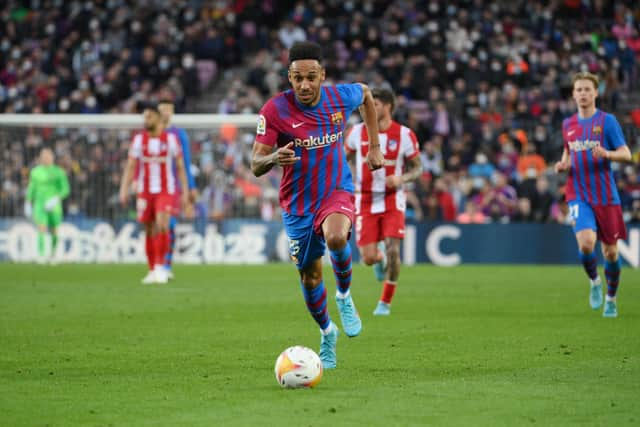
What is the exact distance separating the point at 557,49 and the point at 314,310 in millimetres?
22845

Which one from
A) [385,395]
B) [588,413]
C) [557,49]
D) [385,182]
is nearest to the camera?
[588,413]

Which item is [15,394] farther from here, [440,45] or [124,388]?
[440,45]

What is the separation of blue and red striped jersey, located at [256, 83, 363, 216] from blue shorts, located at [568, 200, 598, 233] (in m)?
5.07

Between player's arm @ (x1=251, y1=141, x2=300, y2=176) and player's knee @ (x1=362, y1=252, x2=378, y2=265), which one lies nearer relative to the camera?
player's arm @ (x1=251, y1=141, x2=300, y2=176)

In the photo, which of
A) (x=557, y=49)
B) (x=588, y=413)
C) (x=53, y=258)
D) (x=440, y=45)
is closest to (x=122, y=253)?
(x=53, y=258)

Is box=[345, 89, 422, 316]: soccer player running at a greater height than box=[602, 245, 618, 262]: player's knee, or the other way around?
box=[345, 89, 422, 316]: soccer player running

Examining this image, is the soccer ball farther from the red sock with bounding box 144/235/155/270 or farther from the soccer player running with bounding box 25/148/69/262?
the soccer player running with bounding box 25/148/69/262

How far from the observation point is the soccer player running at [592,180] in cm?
1275

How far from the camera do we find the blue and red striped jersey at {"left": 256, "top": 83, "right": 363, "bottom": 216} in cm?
838

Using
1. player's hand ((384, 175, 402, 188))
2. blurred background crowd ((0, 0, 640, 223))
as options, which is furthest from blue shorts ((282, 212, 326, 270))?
blurred background crowd ((0, 0, 640, 223))

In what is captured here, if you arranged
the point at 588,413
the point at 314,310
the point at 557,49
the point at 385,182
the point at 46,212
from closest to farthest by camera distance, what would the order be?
the point at 588,413
the point at 314,310
the point at 385,182
the point at 46,212
the point at 557,49

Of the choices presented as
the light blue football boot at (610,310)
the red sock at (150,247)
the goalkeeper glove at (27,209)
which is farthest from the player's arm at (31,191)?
A: the light blue football boot at (610,310)

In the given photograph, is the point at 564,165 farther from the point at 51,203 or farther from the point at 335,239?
the point at 51,203

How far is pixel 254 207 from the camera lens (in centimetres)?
2528
